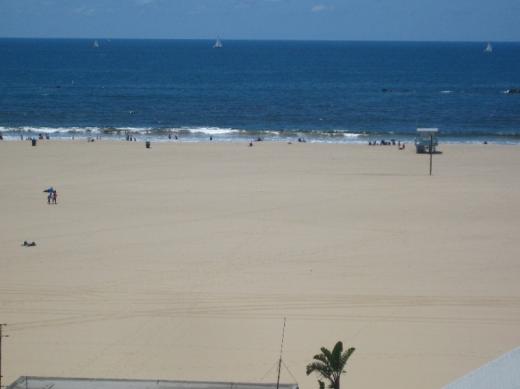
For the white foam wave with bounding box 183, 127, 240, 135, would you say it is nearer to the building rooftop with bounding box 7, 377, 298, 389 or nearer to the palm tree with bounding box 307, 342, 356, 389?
the palm tree with bounding box 307, 342, 356, 389

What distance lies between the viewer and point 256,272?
2364cm

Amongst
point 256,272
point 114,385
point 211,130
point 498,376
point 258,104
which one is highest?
point 258,104

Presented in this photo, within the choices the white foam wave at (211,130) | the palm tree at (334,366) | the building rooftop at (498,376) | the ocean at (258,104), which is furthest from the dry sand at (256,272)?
the ocean at (258,104)

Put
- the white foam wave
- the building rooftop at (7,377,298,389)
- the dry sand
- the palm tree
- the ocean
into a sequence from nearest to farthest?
the building rooftop at (7,377,298,389)
the palm tree
the dry sand
the white foam wave
the ocean

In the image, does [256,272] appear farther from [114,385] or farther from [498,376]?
[498,376]

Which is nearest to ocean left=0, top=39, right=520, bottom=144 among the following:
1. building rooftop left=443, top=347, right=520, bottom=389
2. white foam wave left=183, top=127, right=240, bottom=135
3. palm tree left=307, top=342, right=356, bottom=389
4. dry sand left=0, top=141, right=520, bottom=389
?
white foam wave left=183, top=127, right=240, bottom=135

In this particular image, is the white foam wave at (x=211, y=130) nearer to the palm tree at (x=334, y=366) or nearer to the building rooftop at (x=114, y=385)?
the palm tree at (x=334, y=366)

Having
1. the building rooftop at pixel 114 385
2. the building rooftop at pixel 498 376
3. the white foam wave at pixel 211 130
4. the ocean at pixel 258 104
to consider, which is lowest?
the building rooftop at pixel 114 385

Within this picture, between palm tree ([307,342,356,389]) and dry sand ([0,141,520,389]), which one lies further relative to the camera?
dry sand ([0,141,520,389])

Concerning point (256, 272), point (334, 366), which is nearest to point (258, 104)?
point (256, 272)

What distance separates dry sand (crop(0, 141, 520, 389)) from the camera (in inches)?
712

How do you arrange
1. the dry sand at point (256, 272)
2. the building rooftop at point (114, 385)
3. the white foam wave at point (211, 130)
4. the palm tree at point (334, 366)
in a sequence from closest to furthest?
the building rooftop at point (114, 385), the palm tree at point (334, 366), the dry sand at point (256, 272), the white foam wave at point (211, 130)

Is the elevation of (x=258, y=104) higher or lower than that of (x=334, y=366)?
higher

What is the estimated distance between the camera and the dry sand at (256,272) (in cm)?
1809
